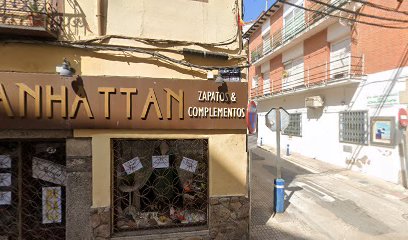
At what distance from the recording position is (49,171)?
4.48 m

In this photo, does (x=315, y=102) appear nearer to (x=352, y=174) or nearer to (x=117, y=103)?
(x=352, y=174)

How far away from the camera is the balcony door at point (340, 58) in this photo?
11062 millimetres

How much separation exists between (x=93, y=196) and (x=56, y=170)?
91 centimetres

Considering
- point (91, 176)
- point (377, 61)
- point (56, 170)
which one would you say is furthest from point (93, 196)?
point (377, 61)

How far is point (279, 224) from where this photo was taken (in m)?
5.52

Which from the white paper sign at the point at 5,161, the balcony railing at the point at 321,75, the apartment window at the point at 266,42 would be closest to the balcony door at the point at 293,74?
the balcony railing at the point at 321,75

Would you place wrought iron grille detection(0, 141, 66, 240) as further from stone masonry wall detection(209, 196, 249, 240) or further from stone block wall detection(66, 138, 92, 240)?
stone masonry wall detection(209, 196, 249, 240)

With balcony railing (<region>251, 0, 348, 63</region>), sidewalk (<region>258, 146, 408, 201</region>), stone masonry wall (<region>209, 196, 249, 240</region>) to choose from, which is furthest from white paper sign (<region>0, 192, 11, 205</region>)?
balcony railing (<region>251, 0, 348, 63</region>)

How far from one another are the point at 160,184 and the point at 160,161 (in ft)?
1.59

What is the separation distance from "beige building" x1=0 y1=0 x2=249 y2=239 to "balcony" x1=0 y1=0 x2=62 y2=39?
2 cm

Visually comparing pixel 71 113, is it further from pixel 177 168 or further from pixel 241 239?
pixel 241 239

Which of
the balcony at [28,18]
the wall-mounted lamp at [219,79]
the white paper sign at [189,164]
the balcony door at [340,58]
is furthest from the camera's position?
the balcony door at [340,58]

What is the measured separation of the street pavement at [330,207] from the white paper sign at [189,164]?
120 cm

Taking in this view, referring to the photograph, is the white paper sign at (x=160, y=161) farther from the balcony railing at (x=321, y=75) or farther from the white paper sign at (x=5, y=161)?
the balcony railing at (x=321, y=75)
